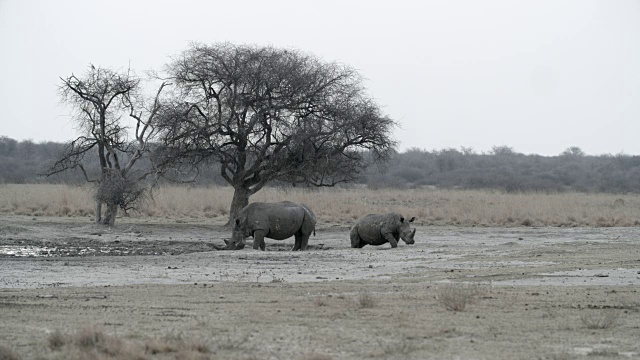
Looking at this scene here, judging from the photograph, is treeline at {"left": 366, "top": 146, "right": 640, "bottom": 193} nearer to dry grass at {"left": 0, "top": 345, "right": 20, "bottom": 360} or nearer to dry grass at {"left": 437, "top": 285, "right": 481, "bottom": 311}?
dry grass at {"left": 437, "top": 285, "right": 481, "bottom": 311}

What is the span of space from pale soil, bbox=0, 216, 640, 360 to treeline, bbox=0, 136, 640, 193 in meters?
41.7

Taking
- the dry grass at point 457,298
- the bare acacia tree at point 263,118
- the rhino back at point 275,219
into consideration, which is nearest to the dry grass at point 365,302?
the dry grass at point 457,298

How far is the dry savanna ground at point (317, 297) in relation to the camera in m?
9.84

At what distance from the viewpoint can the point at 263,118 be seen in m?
33.8

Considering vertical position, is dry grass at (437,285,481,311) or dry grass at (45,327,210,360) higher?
dry grass at (437,285,481,311)

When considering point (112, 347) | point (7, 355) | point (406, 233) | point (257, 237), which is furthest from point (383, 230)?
point (7, 355)

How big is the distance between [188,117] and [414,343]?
24.5 metres

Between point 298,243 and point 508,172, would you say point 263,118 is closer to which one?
point 298,243

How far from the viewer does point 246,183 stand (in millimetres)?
34938

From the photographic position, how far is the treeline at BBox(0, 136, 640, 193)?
78188 millimetres

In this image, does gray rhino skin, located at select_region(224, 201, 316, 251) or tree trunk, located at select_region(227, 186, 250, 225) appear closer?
gray rhino skin, located at select_region(224, 201, 316, 251)

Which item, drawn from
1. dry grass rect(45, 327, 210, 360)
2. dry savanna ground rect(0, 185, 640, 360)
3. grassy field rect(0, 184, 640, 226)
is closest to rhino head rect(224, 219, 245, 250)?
dry savanna ground rect(0, 185, 640, 360)

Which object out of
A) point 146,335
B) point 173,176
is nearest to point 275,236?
point 173,176

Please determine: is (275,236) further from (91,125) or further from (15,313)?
(15,313)
